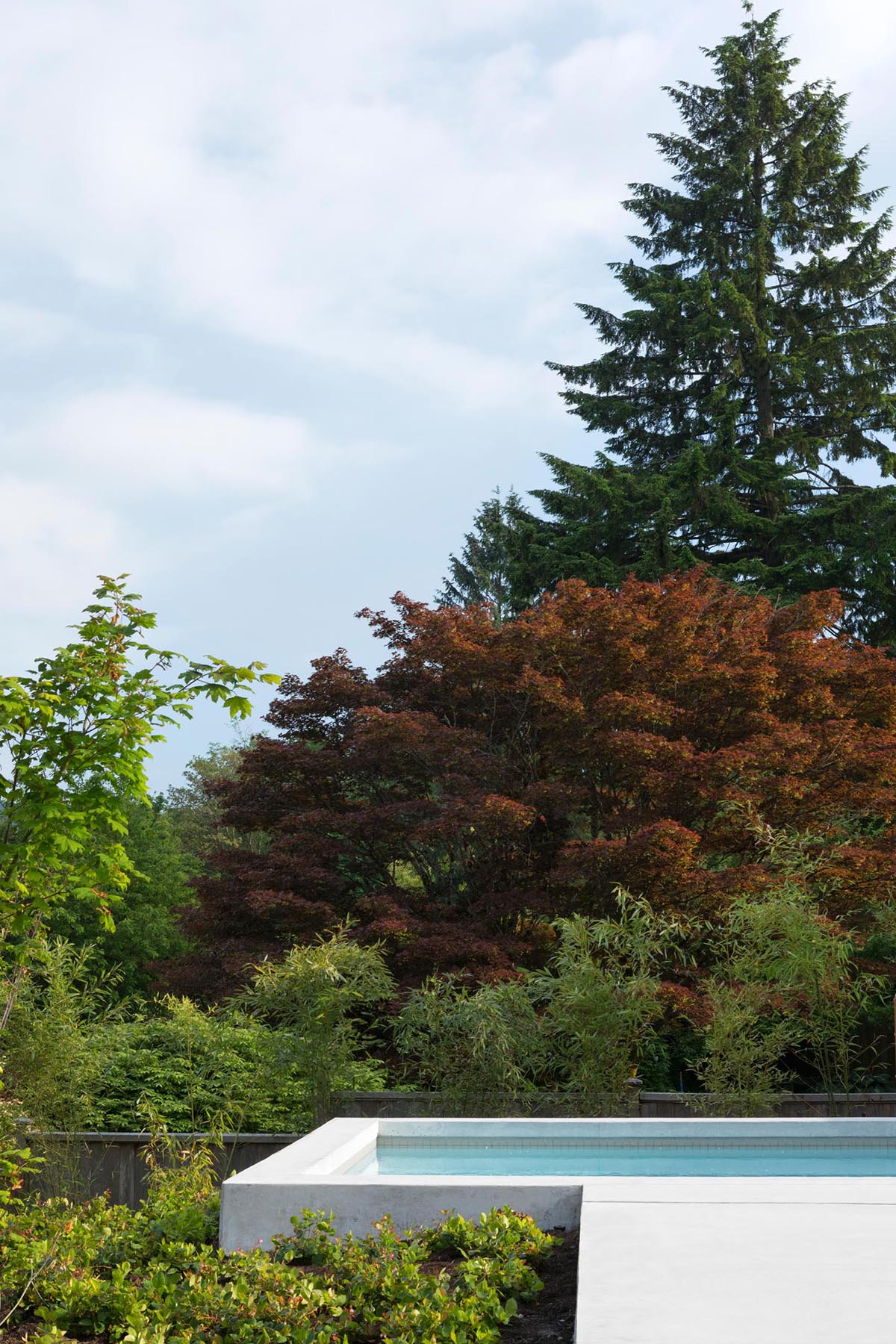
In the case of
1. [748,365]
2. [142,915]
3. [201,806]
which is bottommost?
[142,915]

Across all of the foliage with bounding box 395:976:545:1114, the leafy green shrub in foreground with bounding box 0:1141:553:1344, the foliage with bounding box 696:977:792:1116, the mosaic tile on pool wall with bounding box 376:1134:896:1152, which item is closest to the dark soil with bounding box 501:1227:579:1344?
the leafy green shrub in foreground with bounding box 0:1141:553:1344

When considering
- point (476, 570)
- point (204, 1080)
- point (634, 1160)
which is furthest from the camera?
point (476, 570)

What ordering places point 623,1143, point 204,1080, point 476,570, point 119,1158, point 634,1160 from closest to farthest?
point 634,1160, point 623,1143, point 119,1158, point 204,1080, point 476,570

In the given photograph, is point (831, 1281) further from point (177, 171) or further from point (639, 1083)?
point (177, 171)

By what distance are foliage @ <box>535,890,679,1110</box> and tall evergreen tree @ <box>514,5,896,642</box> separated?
11167mm

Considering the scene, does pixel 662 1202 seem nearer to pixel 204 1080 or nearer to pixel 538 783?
pixel 204 1080

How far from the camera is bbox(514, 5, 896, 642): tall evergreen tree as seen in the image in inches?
749

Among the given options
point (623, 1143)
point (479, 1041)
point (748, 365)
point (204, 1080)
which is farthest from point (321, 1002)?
point (748, 365)

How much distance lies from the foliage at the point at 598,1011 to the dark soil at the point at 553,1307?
3266 mm

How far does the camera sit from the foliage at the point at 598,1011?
746cm

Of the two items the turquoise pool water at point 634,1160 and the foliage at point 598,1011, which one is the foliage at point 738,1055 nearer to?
the foliage at point 598,1011

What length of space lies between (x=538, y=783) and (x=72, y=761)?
573 centimetres

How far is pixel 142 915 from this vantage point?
1866 centimetres

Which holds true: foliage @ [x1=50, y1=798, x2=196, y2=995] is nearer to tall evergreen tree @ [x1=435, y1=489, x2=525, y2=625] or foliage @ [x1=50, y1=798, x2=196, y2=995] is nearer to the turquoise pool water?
the turquoise pool water
